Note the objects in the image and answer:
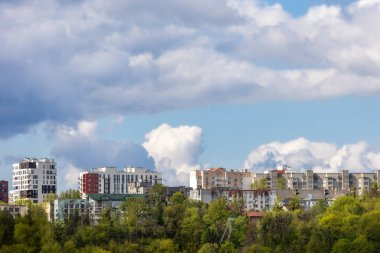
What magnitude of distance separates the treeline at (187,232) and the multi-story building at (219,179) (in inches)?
1993

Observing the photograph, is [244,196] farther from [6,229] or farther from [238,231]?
[6,229]

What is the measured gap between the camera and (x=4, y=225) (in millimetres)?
89938

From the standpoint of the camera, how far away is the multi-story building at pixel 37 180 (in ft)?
535

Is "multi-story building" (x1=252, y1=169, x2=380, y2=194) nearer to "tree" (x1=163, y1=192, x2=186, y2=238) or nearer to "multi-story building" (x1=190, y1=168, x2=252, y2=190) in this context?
"multi-story building" (x1=190, y1=168, x2=252, y2=190)

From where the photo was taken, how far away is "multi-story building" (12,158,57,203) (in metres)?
163

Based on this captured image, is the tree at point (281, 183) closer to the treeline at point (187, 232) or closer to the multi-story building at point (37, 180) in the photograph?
the multi-story building at point (37, 180)

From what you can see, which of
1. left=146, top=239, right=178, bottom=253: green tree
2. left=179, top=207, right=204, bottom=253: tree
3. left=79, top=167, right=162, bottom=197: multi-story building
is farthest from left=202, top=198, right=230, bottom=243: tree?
left=79, top=167, right=162, bottom=197: multi-story building

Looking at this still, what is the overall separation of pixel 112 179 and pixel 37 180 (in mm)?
14491

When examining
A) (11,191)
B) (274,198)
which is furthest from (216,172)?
(11,191)

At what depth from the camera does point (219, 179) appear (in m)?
156

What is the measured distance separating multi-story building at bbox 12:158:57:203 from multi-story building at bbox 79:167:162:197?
6256mm

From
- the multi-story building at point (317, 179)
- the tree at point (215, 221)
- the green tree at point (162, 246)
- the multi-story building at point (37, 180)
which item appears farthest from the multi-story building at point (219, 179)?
the green tree at point (162, 246)

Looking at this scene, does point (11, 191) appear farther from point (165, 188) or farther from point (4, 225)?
point (4, 225)

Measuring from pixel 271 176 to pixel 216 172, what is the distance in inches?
338
